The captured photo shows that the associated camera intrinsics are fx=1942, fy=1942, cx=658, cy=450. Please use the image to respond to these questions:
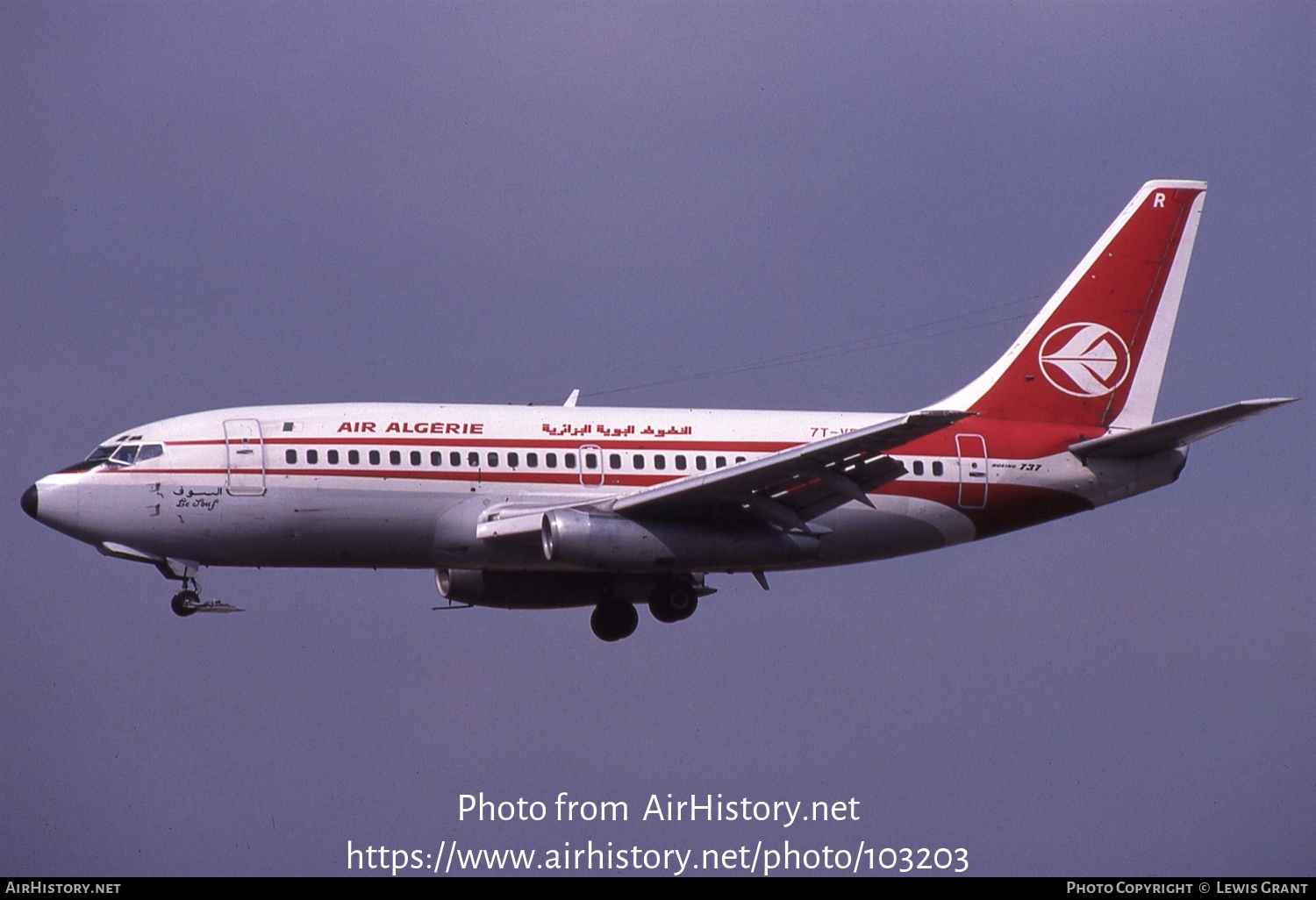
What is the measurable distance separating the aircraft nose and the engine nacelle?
36.9 feet

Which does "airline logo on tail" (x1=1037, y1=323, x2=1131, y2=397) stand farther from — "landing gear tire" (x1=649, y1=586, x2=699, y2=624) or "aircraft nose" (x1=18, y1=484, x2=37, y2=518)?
"aircraft nose" (x1=18, y1=484, x2=37, y2=518)

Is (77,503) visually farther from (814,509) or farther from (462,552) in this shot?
(814,509)

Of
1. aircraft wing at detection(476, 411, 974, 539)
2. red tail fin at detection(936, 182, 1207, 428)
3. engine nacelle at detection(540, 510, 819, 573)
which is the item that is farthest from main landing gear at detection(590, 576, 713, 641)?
red tail fin at detection(936, 182, 1207, 428)

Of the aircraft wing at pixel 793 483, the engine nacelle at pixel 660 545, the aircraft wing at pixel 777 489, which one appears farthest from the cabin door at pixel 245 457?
the aircraft wing at pixel 793 483

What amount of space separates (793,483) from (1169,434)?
896cm

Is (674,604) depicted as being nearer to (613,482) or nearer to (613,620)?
(613,620)

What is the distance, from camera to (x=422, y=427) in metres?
43.9

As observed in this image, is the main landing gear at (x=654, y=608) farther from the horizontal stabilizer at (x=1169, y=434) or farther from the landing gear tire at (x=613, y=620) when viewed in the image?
the horizontal stabilizer at (x=1169, y=434)

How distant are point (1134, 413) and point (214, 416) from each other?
22.6m

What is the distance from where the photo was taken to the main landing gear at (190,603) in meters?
43.5

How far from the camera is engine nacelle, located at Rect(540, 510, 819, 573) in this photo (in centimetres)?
4216

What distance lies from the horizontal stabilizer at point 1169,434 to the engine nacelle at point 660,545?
7.54 metres

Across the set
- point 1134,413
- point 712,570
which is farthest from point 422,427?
point 1134,413

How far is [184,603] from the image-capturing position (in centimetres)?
4353
